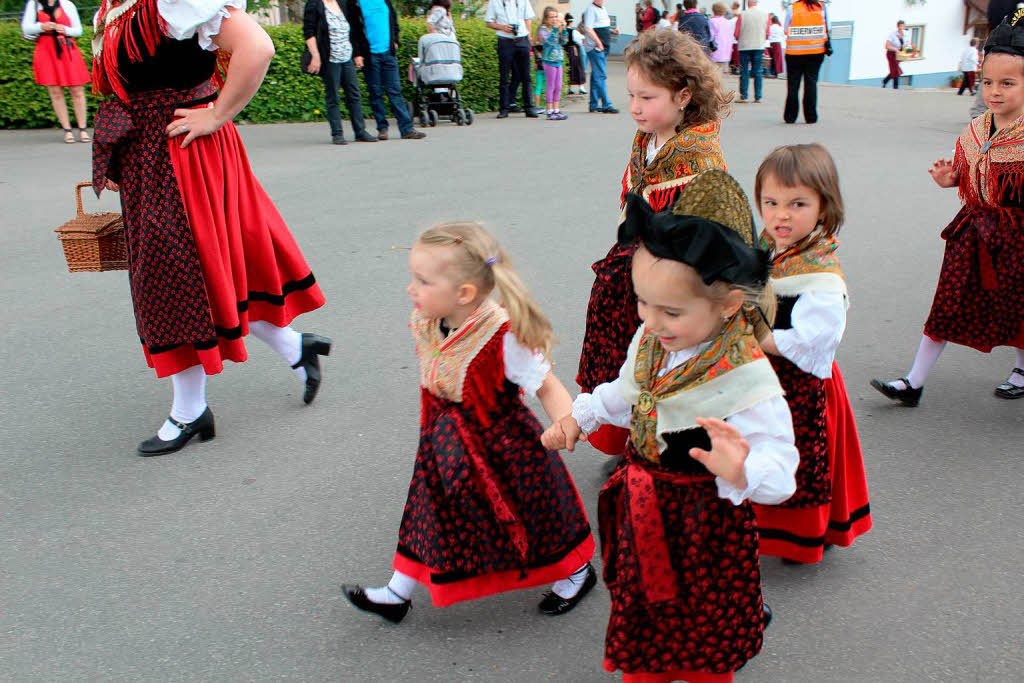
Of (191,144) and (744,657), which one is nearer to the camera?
(744,657)

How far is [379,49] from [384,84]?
0.44 metres

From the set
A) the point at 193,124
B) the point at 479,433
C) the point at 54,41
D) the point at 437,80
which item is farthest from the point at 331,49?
the point at 479,433

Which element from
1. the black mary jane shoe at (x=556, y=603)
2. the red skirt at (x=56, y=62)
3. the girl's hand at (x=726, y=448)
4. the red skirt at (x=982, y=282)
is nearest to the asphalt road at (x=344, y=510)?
the black mary jane shoe at (x=556, y=603)

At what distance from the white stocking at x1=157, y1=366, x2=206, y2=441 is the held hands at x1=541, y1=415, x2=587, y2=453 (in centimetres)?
199

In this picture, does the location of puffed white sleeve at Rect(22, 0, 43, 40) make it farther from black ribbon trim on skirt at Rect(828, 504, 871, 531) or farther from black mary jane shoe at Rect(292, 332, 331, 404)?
black ribbon trim on skirt at Rect(828, 504, 871, 531)

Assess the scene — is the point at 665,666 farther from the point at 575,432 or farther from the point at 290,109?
the point at 290,109

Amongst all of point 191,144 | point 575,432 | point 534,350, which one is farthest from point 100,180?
point 575,432

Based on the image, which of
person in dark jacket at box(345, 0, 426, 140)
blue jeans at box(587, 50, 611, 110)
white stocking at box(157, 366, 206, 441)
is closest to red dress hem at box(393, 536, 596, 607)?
white stocking at box(157, 366, 206, 441)

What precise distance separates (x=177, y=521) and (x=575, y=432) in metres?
1.82

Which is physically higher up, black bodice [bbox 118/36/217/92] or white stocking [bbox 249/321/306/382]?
black bodice [bbox 118/36/217/92]

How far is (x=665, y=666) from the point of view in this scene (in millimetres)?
2119

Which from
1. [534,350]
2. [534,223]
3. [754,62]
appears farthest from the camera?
[754,62]

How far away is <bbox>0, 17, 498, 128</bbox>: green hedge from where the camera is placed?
1231cm

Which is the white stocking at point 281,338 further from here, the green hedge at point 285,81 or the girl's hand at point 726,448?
the green hedge at point 285,81
